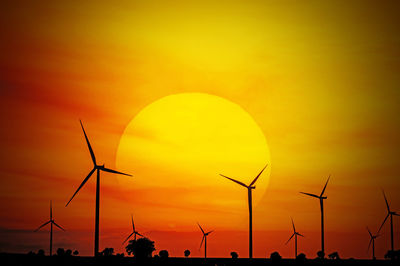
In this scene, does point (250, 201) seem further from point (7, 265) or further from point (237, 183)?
point (7, 265)

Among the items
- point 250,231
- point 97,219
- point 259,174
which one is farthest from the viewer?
point 259,174

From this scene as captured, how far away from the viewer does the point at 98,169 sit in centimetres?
14662

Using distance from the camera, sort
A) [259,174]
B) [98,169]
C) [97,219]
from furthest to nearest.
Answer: [259,174] → [98,169] → [97,219]

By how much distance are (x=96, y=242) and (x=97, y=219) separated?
18.0ft

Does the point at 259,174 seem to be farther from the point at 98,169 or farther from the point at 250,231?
the point at 98,169

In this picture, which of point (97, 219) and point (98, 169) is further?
point (98, 169)

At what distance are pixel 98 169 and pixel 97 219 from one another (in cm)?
2289

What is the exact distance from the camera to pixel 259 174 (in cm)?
19125

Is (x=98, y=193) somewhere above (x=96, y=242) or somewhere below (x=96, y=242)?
above

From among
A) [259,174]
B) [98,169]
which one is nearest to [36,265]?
[98,169]

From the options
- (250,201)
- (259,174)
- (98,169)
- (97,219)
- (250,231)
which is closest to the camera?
(97,219)

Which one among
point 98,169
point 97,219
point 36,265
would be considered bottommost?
point 36,265

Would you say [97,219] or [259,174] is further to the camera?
[259,174]

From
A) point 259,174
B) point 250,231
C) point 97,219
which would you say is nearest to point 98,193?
point 97,219
